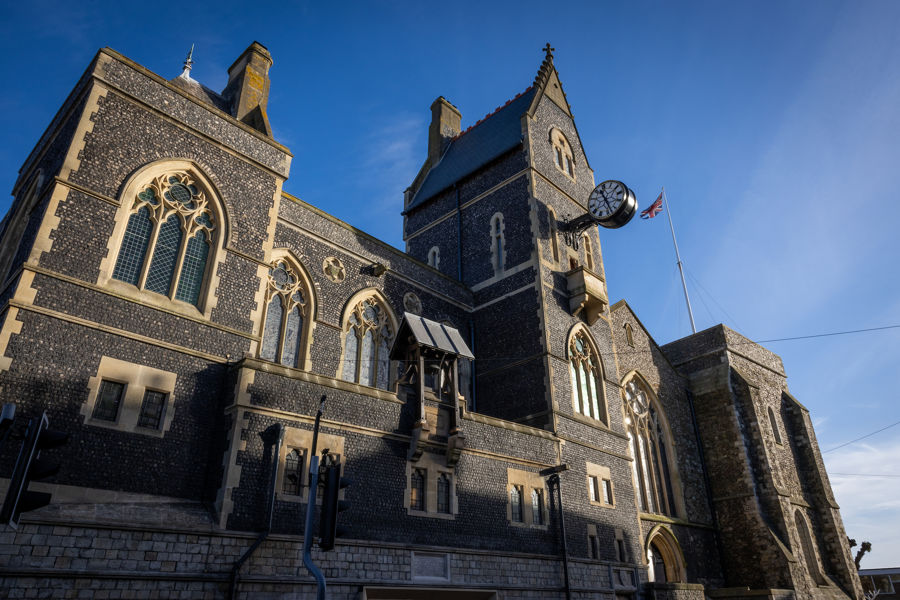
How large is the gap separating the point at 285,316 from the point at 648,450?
16785 millimetres

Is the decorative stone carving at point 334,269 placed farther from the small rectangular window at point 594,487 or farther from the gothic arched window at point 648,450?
the gothic arched window at point 648,450

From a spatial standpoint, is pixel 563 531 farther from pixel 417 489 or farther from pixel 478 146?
pixel 478 146

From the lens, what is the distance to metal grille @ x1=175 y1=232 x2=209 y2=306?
1487 cm

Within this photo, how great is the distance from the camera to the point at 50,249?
1276 cm

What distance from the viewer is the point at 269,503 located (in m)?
12.5

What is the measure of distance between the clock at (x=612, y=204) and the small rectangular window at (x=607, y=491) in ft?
33.1

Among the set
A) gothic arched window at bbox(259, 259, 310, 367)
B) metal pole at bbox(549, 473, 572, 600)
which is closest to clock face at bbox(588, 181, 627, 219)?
metal pole at bbox(549, 473, 572, 600)

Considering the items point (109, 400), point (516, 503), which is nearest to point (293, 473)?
point (109, 400)

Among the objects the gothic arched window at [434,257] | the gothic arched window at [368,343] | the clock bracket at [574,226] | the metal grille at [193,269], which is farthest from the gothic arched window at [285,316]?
the clock bracket at [574,226]

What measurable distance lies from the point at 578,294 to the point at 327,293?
9.48 m

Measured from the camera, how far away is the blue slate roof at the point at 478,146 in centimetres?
2727

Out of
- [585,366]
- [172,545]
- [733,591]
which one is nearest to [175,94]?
[172,545]

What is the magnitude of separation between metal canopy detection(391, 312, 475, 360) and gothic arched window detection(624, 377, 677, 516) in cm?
1127

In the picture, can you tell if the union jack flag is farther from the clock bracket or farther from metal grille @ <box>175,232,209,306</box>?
metal grille @ <box>175,232,209,306</box>
